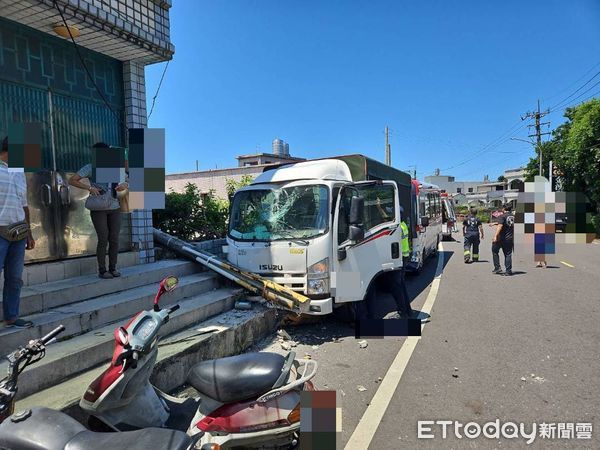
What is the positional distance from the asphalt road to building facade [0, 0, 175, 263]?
128 inches

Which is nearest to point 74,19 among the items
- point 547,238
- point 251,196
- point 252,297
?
point 251,196

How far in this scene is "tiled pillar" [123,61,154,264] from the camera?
6941 mm

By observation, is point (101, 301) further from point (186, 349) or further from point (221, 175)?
point (221, 175)

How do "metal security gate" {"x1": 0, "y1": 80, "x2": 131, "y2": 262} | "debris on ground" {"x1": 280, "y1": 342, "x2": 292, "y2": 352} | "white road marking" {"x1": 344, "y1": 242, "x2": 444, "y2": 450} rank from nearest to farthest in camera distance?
"white road marking" {"x1": 344, "y1": 242, "x2": 444, "y2": 450}, "metal security gate" {"x1": 0, "y1": 80, "x2": 131, "y2": 262}, "debris on ground" {"x1": 280, "y1": 342, "x2": 292, "y2": 352}

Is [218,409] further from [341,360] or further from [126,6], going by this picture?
[126,6]

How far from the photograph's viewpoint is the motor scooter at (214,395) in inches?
100

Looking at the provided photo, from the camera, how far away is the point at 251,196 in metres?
6.63

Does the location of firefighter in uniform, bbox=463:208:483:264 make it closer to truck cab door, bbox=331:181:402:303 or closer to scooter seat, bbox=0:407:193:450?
truck cab door, bbox=331:181:402:303

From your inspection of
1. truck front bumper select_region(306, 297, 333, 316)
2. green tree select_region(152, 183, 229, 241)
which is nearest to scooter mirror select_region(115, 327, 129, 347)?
truck front bumper select_region(306, 297, 333, 316)

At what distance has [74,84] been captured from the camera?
613 centimetres

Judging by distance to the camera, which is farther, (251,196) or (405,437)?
(251,196)

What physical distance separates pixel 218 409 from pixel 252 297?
356cm

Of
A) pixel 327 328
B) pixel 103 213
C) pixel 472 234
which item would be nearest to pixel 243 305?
pixel 327 328

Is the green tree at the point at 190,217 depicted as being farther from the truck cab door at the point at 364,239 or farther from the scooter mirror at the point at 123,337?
the scooter mirror at the point at 123,337
